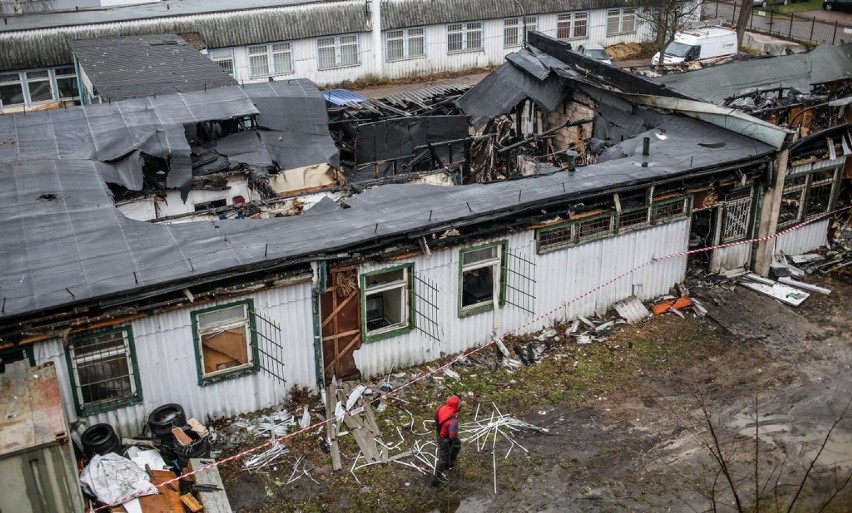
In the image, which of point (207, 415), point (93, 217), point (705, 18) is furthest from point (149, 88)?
point (705, 18)

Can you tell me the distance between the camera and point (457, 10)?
36781 mm

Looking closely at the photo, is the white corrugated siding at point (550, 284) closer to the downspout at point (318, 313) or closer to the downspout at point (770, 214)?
the downspout at point (318, 313)

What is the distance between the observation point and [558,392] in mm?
15672

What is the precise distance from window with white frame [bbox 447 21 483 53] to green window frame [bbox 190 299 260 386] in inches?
1021

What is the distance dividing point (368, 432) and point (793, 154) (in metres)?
11.8

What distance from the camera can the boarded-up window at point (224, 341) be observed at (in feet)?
45.1

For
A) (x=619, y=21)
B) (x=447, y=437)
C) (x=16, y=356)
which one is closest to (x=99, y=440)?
(x=16, y=356)

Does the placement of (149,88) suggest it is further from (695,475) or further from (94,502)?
(695,475)

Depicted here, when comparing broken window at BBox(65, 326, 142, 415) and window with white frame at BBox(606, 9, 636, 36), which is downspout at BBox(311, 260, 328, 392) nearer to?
broken window at BBox(65, 326, 142, 415)

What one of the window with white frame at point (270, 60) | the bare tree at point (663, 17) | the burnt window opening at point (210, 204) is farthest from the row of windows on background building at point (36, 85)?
the bare tree at point (663, 17)

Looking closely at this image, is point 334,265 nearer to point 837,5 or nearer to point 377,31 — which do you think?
point 377,31

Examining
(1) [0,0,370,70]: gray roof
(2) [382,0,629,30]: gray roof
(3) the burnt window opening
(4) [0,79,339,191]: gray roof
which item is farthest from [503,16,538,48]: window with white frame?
(3) the burnt window opening

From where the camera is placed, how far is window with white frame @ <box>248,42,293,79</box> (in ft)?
112

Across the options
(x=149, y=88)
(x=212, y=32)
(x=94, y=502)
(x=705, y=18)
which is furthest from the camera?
(x=705, y=18)
